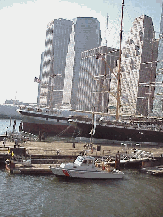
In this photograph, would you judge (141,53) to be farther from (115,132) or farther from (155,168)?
(155,168)

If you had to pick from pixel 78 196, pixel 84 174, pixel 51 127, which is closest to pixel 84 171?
pixel 84 174

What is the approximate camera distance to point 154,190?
29359 mm

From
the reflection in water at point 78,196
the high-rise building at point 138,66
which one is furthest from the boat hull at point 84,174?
the high-rise building at point 138,66

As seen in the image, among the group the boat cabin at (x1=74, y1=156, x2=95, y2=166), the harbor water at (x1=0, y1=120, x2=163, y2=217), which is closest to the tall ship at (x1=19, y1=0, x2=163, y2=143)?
the boat cabin at (x1=74, y1=156, x2=95, y2=166)

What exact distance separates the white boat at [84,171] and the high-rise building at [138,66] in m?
109

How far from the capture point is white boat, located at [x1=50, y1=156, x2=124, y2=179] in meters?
31.0

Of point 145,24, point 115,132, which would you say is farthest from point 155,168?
point 145,24

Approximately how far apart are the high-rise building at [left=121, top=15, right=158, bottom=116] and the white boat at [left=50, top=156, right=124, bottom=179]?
10893 cm

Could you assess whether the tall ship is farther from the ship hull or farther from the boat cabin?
the boat cabin

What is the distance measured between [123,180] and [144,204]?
22.6ft

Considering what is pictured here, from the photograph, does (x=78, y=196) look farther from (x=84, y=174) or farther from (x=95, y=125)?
(x=95, y=125)

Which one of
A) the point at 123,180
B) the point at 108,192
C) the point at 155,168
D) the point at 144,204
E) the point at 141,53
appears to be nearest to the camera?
the point at 144,204

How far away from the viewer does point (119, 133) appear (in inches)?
2450

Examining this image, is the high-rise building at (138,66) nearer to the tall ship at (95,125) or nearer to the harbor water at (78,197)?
the tall ship at (95,125)
